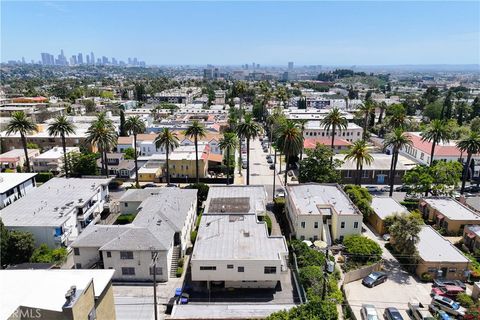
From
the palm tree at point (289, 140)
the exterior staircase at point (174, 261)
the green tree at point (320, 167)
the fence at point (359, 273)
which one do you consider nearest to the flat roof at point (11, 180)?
the exterior staircase at point (174, 261)

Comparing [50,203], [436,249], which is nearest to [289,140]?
[436,249]

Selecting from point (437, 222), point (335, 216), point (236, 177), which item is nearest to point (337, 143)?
point (236, 177)

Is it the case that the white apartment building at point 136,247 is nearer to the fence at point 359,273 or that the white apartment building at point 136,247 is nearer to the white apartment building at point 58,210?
the white apartment building at point 58,210

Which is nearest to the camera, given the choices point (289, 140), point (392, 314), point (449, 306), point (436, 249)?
point (392, 314)

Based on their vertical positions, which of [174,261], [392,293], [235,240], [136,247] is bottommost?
[392,293]

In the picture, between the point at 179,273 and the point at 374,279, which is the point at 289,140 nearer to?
the point at 374,279

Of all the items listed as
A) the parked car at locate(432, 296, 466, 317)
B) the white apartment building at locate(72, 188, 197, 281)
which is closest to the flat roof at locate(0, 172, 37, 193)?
the white apartment building at locate(72, 188, 197, 281)
